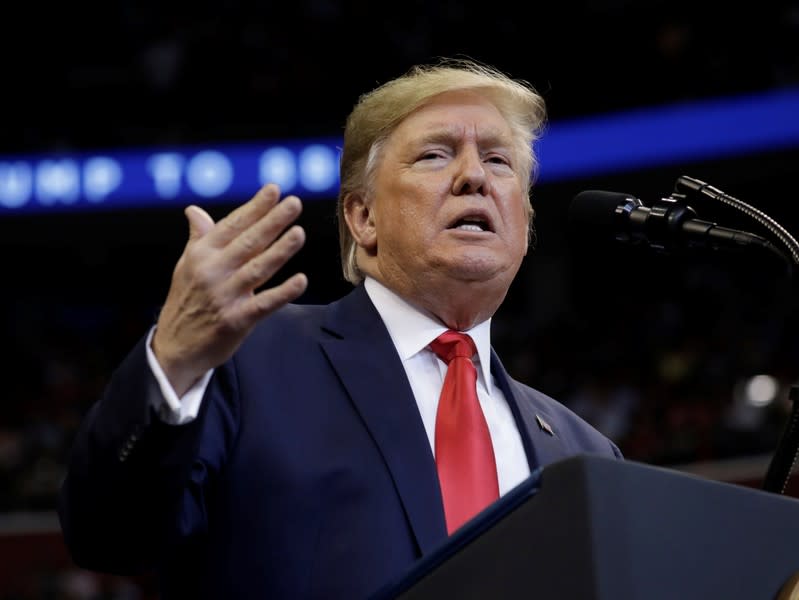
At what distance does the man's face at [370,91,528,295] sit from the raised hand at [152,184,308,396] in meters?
0.75

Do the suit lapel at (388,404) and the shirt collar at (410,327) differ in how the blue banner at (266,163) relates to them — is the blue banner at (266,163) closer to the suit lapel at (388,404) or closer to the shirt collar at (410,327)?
the shirt collar at (410,327)

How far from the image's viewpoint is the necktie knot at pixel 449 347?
212 centimetres

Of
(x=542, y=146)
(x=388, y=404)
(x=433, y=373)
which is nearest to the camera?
(x=388, y=404)

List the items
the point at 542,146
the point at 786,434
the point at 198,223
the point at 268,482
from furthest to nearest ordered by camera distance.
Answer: the point at 542,146 < the point at 268,482 < the point at 786,434 < the point at 198,223

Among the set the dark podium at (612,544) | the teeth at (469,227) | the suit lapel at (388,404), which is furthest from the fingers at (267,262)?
the teeth at (469,227)

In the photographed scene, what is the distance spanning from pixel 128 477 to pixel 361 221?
0.97 m

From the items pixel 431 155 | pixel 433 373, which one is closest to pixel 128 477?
pixel 433 373

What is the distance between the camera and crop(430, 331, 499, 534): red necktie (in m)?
1.86

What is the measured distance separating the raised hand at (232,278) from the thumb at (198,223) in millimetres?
10

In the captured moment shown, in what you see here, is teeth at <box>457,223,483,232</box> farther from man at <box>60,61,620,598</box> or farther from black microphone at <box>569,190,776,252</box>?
black microphone at <box>569,190,776,252</box>

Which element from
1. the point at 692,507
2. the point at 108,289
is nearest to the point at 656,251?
the point at 692,507

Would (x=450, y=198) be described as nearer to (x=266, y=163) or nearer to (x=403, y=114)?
(x=403, y=114)

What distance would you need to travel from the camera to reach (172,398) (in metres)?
1.48

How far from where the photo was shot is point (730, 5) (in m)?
9.06
